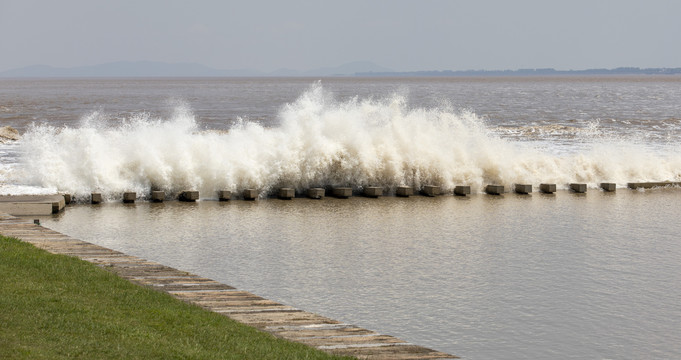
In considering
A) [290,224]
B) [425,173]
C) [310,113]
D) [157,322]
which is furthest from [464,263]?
[310,113]

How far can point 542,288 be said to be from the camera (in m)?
12.6

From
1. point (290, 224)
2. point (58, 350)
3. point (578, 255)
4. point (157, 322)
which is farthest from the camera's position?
point (290, 224)

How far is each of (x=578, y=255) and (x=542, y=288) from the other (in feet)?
9.49

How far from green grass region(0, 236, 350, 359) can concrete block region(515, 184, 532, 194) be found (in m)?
16.8

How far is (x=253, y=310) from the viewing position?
10078 mm

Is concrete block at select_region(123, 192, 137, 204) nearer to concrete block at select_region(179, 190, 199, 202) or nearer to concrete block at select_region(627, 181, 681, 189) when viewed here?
concrete block at select_region(179, 190, 199, 202)

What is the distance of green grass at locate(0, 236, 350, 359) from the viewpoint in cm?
733

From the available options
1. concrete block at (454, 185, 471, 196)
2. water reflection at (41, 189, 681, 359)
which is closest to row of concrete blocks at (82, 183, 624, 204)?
concrete block at (454, 185, 471, 196)

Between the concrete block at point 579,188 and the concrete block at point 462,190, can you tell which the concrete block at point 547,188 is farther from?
the concrete block at point 462,190

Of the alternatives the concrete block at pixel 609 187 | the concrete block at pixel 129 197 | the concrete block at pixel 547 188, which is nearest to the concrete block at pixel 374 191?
the concrete block at pixel 547 188

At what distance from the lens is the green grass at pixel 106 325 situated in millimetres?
7328

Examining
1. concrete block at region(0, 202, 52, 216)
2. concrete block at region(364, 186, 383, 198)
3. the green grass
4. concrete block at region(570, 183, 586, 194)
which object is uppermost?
the green grass

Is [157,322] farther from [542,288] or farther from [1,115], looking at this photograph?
[1,115]

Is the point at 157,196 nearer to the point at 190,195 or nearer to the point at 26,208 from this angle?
the point at 190,195
